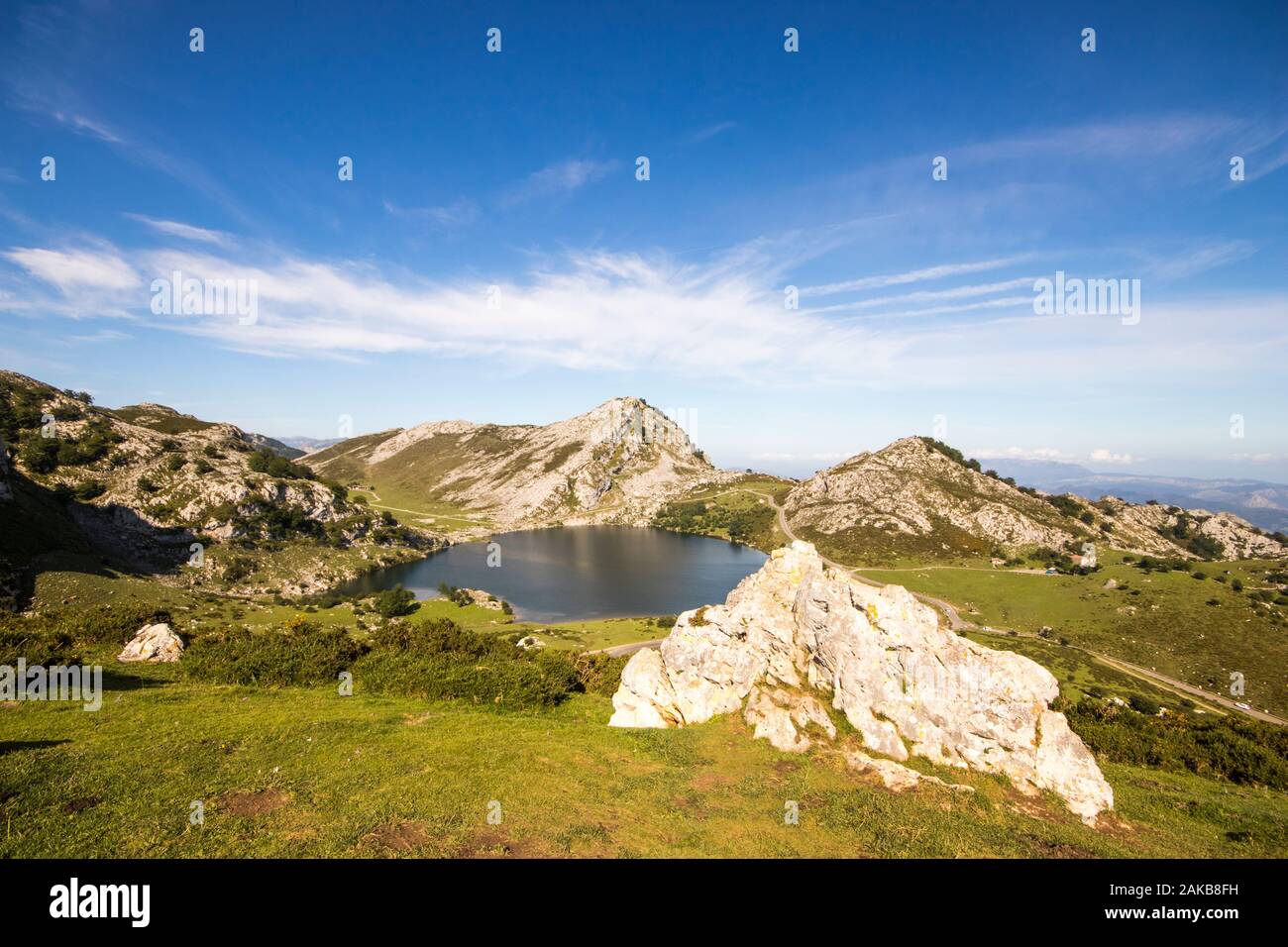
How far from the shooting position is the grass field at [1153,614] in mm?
76000

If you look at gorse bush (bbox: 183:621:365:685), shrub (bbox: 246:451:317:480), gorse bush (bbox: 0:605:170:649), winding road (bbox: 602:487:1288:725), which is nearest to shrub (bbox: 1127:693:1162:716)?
winding road (bbox: 602:487:1288:725)

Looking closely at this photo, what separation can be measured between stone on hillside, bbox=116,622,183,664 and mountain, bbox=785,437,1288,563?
476 feet

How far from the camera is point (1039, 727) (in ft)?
66.4

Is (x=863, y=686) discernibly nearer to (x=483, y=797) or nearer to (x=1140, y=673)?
(x=483, y=797)

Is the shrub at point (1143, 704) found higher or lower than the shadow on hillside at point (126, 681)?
lower

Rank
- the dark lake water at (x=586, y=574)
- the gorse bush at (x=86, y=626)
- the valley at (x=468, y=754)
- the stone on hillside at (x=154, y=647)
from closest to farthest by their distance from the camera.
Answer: the valley at (x=468, y=754) < the stone on hillside at (x=154, y=647) < the gorse bush at (x=86, y=626) < the dark lake water at (x=586, y=574)

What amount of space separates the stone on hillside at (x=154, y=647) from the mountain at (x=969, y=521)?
145047 mm

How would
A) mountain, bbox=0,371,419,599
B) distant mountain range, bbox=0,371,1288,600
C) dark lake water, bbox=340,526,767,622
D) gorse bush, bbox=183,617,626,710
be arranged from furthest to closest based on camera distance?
dark lake water, bbox=340,526,767,622 → distant mountain range, bbox=0,371,1288,600 → mountain, bbox=0,371,419,599 → gorse bush, bbox=183,617,626,710

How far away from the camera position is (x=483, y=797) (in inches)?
641

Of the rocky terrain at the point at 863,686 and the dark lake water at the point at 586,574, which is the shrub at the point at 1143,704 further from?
Answer: the dark lake water at the point at 586,574

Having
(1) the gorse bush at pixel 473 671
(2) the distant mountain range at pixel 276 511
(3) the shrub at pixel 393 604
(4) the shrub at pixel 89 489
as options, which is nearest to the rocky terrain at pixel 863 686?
(1) the gorse bush at pixel 473 671

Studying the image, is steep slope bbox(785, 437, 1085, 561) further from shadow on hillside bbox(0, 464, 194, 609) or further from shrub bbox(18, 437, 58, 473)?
shrub bbox(18, 437, 58, 473)

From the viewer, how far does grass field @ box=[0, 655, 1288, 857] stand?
13.2 m

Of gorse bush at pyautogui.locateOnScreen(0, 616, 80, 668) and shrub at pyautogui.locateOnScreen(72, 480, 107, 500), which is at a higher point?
shrub at pyautogui.locateOnScreen(72, 480, 107, 500)
